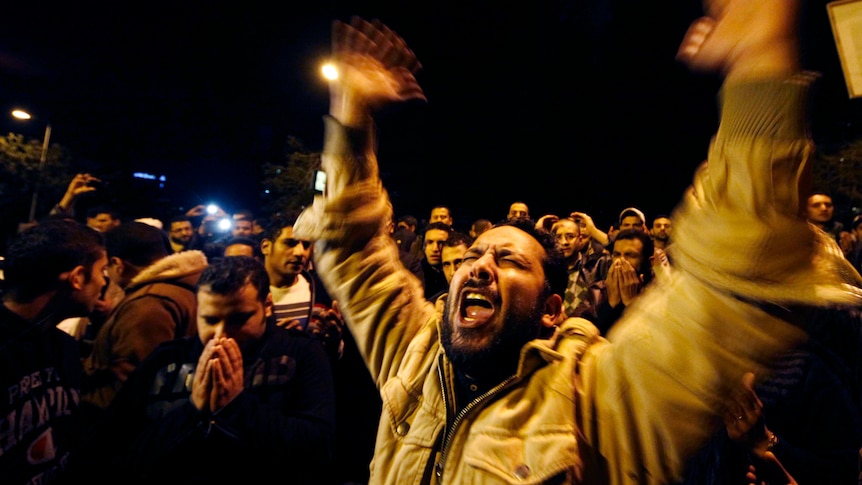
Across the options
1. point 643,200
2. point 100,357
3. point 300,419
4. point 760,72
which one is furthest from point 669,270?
point 643,200

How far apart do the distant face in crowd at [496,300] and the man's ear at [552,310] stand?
3 centimetres

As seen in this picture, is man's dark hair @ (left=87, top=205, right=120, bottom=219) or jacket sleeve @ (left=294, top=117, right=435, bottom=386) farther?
man's dark hair @ (left=87, top=205, right=120, bottom=219)

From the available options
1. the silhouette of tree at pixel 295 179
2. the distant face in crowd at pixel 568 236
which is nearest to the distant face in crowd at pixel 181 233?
the distant face in crowd at pixel 568 236

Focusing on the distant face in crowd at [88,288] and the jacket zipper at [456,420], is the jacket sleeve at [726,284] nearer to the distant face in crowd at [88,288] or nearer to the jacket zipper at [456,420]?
the jacket zipper at [456,420]

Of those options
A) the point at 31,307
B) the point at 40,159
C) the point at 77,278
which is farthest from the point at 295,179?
the point at 31,307

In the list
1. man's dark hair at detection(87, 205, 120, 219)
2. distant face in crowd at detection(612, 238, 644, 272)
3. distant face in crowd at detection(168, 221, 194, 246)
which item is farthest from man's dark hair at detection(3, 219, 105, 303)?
distant face in crowd at detection(168, 221, 194, 246)

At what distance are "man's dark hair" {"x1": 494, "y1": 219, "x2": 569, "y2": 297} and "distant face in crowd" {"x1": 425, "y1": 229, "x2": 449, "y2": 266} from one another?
12.5ft

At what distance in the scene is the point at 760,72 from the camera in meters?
1.12

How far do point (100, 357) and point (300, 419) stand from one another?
1.59 metres

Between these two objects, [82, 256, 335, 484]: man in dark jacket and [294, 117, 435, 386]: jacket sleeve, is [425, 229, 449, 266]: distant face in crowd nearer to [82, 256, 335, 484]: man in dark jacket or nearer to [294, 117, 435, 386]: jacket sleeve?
[82, 256, 335, 484]: man in dark jacket

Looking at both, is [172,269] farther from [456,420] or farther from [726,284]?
[726,284]

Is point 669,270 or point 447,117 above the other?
point 447,117

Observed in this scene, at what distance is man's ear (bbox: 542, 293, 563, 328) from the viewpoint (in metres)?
2.11

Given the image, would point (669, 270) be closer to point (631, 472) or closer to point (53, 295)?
point (631, 472)
